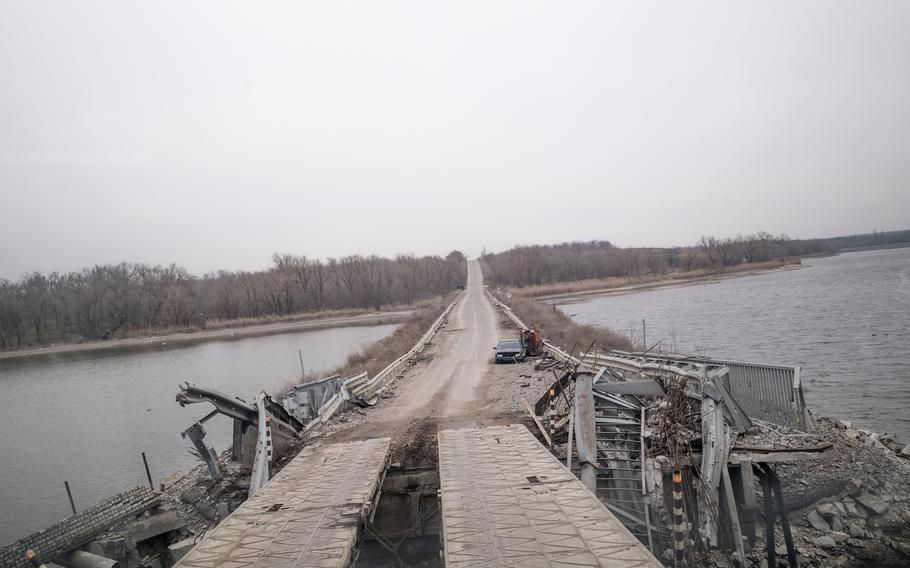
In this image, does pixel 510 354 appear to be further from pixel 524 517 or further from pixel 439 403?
pixel 524 517

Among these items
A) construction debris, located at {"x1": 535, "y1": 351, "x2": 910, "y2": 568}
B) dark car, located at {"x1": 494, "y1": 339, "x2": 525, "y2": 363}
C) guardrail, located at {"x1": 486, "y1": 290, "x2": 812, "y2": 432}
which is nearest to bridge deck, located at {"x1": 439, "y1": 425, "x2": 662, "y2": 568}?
construction debris, located at {"x1": 535, "y1": 351, "x2": 910, "y2": 568}

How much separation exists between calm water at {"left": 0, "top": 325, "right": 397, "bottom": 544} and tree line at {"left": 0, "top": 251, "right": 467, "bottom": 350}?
25922 mm

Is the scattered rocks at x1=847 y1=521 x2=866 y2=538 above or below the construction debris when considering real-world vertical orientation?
below

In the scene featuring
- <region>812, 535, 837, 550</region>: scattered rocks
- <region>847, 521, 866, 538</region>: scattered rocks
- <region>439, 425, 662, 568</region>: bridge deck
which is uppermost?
<region>439, 425, 662, 568</region>: bridge deck

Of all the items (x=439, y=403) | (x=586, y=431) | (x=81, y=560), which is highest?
(x=586, y=431)

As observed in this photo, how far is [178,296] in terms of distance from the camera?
291ft

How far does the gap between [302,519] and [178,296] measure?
90.9m

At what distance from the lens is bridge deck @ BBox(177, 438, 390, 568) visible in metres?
6.75

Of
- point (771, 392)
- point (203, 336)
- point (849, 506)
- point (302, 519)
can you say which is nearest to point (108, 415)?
point (302, 519)

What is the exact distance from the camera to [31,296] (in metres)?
91.8

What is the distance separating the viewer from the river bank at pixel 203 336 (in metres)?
70.9

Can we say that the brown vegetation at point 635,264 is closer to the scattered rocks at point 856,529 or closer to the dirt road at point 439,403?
the dirt road at point 439,403

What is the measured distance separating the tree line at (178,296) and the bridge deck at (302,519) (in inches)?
3145

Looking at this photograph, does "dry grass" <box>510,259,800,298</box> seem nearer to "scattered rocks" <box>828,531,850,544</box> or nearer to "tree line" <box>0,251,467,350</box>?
"tree line" <box>0,251,467,350</box>
